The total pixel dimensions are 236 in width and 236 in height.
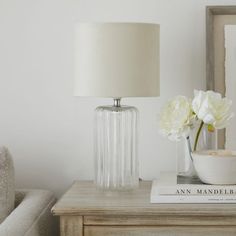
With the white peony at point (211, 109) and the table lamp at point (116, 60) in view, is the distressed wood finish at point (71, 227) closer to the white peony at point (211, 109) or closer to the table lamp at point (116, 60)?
the table lamp at point (116, 60)

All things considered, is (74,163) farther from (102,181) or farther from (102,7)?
(102,7)

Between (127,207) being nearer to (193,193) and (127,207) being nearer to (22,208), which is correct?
(193,193)

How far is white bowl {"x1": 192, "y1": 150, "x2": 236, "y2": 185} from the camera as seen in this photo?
1.98 m

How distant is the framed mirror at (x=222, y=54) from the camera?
7.51ft

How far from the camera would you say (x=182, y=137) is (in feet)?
6.89

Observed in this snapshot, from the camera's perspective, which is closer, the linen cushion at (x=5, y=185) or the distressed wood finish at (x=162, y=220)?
the distressed wood finish at (x=162, y=220)


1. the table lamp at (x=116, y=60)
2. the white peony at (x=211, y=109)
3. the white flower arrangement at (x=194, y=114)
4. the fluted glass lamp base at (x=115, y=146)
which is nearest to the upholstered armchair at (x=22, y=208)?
the fluted glass lamp base at (x=115, y=146)

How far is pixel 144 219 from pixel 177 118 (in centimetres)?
38

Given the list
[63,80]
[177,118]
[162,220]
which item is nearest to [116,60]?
[177,118]

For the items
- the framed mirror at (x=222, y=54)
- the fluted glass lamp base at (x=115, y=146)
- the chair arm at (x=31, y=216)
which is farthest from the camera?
the framed mirror at (x=222, y=54)

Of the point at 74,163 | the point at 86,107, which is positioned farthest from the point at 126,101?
the point at 74,163

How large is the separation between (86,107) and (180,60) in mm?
411

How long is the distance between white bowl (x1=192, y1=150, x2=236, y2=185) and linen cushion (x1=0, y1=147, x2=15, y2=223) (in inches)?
25.3

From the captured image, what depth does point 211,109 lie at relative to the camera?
2010mm
